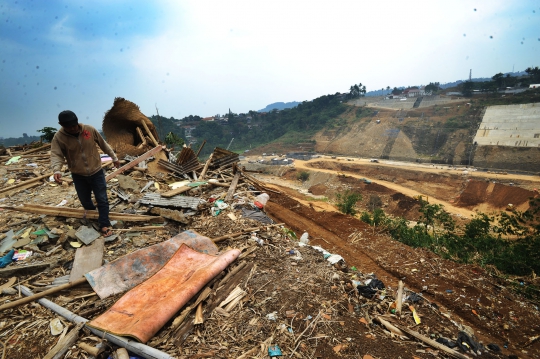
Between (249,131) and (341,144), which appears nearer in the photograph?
(341,144)

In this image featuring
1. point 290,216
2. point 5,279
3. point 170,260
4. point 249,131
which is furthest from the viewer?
point 249,131

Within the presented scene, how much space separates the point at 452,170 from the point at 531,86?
2752cm

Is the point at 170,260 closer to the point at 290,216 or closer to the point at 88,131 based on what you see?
the point at 88,131

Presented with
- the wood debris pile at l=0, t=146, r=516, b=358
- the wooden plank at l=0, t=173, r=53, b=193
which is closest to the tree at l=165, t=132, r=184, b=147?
the wooden plank at l=0, t=173, r=53, b=193

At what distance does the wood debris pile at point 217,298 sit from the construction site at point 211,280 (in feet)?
0.05

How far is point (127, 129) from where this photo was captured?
28.0 ft

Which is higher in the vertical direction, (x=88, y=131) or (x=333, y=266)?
(x=88, y=131)

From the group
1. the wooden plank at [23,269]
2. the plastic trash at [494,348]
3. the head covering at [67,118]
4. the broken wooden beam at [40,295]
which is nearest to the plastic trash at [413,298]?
the plastic trash at [494,348]

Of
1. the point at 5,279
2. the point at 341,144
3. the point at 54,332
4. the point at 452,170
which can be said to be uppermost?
the point at 5,279

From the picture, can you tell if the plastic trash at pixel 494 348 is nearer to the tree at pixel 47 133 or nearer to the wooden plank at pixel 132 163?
the wooden plank at pixel 132 163

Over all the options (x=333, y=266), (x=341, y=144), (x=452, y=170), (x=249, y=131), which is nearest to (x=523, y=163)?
(x=452, y=170)

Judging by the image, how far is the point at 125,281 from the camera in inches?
124

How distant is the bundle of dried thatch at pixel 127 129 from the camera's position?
25.5 ft

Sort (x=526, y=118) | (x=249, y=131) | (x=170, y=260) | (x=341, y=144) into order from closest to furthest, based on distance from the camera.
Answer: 1. (x=170, y=260)
2. (x=526, y=118)
3. (x=341, y=144)
4. (x=249, y=131)
